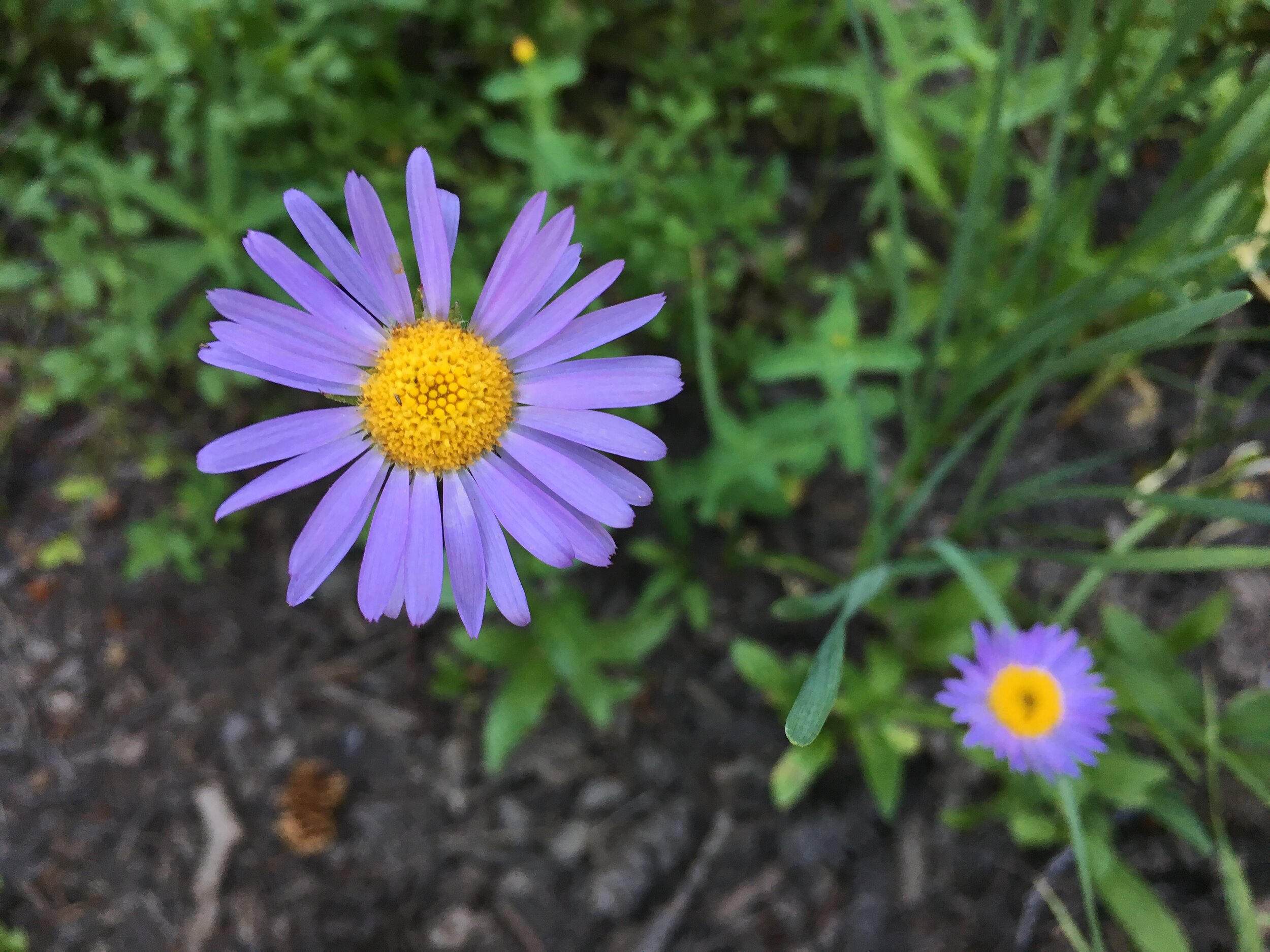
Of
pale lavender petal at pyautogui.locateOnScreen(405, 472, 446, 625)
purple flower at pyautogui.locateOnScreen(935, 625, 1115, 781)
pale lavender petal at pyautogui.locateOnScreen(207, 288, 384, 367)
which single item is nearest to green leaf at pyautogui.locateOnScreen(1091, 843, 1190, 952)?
purple flower at pyautogui.locateOnScreen(935, 625, 1115, 781)

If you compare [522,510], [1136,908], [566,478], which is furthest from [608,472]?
[1136,908]

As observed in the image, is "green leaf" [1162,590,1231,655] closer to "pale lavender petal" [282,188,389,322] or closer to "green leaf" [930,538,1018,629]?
"green leaf" [930,538,1018,629]

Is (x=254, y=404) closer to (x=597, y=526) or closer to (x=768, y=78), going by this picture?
(x=597, y=526)

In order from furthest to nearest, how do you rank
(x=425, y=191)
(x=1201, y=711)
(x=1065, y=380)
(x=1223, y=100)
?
(x=1065, y=380) < (x=1201, y=711) < (x=1223, y=100) < (x=425, y=191)

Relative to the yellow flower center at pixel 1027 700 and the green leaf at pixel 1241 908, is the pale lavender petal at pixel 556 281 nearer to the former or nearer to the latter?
the yellow flower center at pixel 1027 700

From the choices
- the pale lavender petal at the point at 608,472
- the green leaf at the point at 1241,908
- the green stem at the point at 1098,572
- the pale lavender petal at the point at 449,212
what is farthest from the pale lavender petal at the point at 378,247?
the green leaf at the point at 1241,908

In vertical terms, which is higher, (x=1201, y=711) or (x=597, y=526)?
(x=597, y=526)

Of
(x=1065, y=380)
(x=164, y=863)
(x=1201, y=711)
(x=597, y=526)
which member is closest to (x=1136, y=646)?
(x=1201, y=711)
